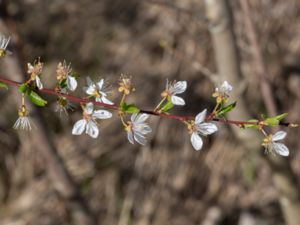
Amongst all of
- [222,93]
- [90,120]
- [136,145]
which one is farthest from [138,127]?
[136,145]

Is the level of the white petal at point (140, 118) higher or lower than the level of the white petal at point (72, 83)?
lower

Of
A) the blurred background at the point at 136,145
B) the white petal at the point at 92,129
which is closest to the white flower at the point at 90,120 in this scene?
the white petal at the point at 92,129

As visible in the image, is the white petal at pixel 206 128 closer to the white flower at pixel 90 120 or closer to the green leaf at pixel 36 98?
the white flower at pixel 90 120

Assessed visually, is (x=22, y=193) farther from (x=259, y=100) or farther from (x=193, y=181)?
(x=259, y=100)

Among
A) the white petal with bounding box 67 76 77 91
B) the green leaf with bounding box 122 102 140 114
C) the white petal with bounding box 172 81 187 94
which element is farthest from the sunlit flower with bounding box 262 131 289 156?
the white petal with bounding box 67 76 77 91

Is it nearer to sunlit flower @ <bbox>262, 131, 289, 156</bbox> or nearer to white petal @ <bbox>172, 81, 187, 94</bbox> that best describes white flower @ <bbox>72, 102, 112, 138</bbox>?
white petal @ <bbox>172, 81, 187, 94</bbox>

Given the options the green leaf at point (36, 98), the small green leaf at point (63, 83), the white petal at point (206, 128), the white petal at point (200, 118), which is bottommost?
the green leaf at point (36, 98)

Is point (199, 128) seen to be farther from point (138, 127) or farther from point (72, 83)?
point (72, 83)
